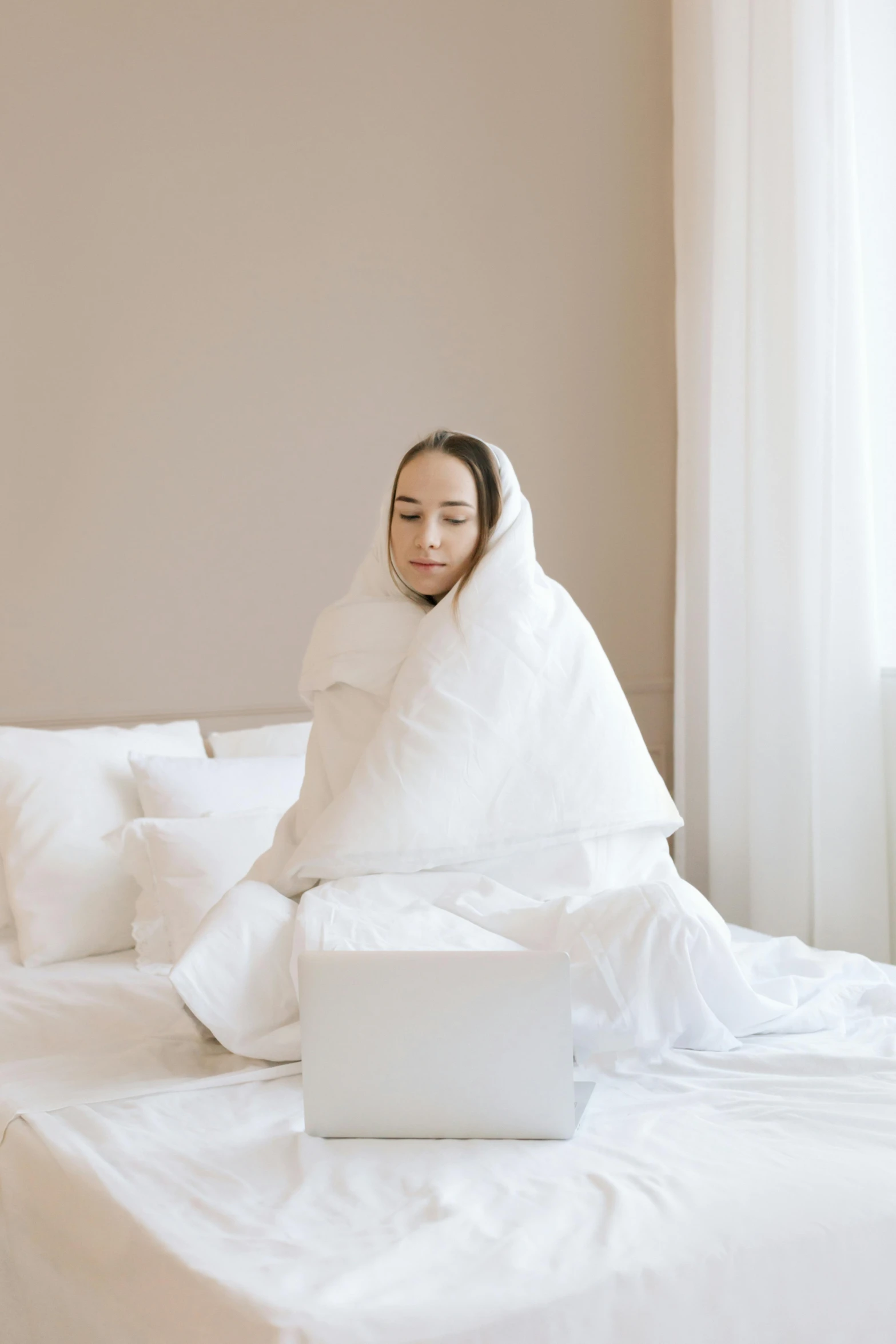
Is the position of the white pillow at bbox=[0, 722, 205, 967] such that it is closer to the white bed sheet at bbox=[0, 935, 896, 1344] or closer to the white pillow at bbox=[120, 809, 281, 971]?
the white pillow at bbox=[120, 809, 281, 971]

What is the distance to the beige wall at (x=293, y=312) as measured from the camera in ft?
9.81

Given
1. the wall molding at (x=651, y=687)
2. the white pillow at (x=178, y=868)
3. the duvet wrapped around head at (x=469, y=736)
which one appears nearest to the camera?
the duvet wrapped around head at (x=469, y=736)

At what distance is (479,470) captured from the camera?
195 cm

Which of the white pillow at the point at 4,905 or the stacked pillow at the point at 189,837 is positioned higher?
the stacked pillow at the point at 189,837

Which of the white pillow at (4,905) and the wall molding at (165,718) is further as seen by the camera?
the wall molding at (165,718)

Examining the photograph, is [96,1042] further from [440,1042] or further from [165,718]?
[165,718]

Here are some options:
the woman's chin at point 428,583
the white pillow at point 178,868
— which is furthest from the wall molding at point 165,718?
the woman's chin at point 428,583

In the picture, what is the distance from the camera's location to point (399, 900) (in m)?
1.69

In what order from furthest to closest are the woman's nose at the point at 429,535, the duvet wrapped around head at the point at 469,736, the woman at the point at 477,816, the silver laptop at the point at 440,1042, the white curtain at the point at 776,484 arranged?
the white curtain at the point at 776,484 < the woman's nose at the point at 429,535 < the duvet wrapped around head at the point at 469,736 < the woman at the point at 477,816 < the silver laptop at the point at 440,1042

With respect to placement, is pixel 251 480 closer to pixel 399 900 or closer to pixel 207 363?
pixel 207 363

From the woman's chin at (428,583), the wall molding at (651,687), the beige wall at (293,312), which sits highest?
the beige wall at (293,312)

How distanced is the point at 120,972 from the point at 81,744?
58 centimetres

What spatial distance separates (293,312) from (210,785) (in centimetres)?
134

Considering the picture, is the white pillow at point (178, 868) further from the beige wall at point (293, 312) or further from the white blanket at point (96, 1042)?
the beige wall at point (293, 312)
